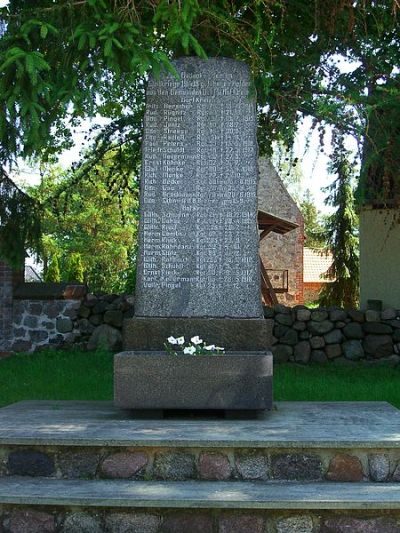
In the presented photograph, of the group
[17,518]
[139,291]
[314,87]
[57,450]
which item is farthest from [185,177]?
[314,87]

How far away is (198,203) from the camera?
6133 mm

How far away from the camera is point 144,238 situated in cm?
611

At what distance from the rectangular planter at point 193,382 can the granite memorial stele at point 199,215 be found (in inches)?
19.8

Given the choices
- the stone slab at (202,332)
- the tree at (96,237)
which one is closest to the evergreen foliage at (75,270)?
the tree at (96,237)

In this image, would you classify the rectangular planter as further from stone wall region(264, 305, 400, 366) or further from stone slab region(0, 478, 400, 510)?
stone wall region(264, 305, 400, 366)

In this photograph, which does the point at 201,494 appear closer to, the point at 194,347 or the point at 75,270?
the point at 194,347

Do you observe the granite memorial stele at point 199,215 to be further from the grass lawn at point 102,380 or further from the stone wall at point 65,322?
the stone wall at point 65,322

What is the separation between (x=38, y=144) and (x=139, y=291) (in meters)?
1.44

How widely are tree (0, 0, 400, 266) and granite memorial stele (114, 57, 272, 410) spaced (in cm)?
30

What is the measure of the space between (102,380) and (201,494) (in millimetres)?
5623

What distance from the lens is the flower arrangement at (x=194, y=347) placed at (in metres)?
5.48

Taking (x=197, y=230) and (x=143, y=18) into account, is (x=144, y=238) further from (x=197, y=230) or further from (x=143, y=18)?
(x=143, y=18)

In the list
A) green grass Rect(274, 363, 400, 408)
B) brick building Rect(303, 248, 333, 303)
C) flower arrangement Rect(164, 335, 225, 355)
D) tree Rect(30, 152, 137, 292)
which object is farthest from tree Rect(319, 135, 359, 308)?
flower arrangement Rect(164, 335, 225, 355)

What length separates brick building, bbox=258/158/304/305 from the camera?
30625 mm
